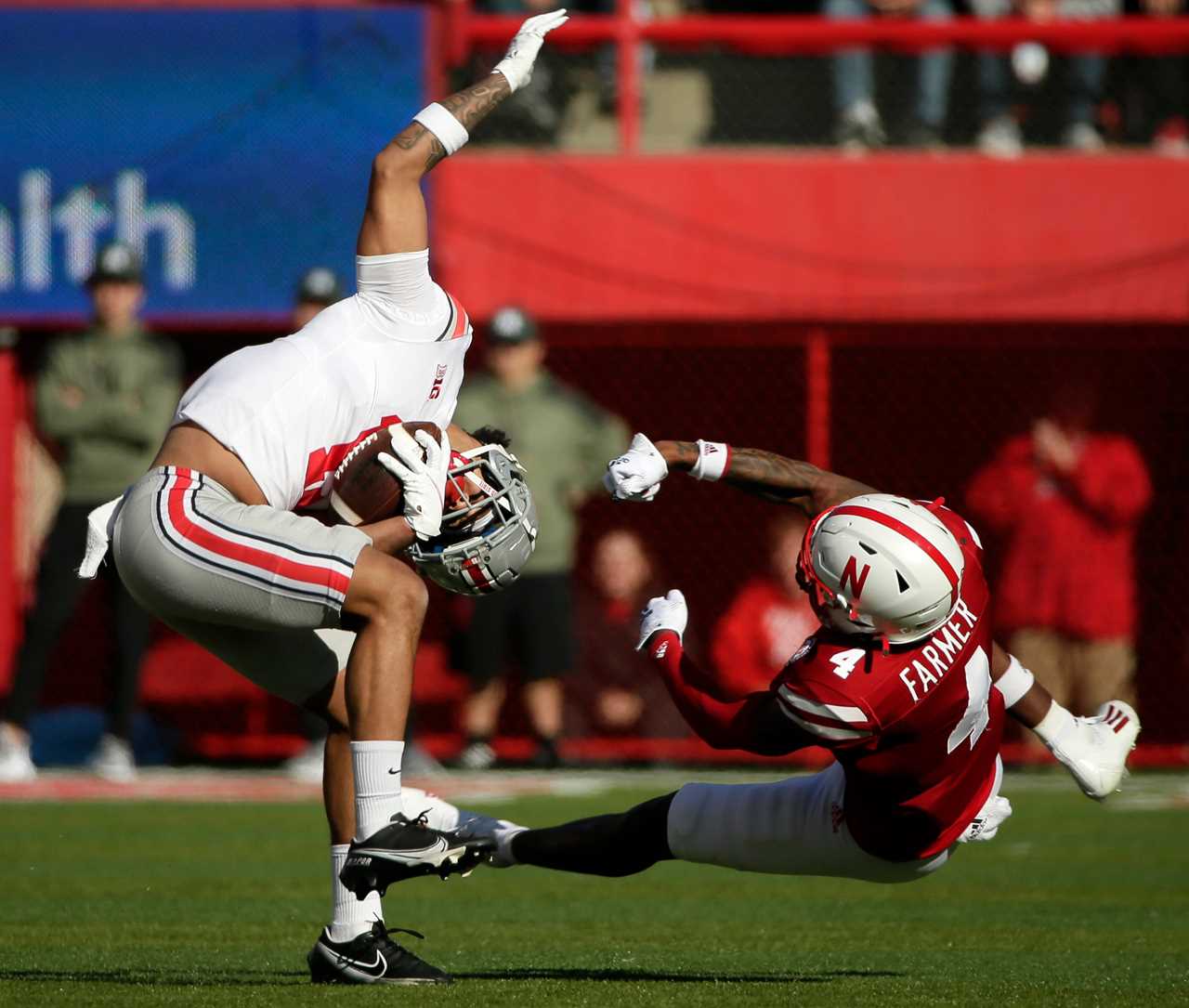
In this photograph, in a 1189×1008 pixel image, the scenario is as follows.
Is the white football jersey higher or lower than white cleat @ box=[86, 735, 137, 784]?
higher

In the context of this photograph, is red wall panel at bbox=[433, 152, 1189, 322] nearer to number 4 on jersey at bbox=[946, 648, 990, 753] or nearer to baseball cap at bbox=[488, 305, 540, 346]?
baseball cap at bbox=[488, 305, 540, 346]

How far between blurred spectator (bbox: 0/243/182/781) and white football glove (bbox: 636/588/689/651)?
5054 millimetres

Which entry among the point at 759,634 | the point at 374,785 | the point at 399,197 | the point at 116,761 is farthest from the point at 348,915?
the point at 759,634

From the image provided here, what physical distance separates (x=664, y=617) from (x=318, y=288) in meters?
5.06

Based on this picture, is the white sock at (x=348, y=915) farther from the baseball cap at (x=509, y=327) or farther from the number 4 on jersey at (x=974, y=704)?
the baseball cap at (x=509, y=327)

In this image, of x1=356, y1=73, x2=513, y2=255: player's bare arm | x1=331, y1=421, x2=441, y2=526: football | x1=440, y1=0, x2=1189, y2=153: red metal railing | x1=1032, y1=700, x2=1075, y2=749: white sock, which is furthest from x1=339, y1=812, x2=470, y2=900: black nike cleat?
x1=440, y1=0, x2=1189, y2=153: red metal railing

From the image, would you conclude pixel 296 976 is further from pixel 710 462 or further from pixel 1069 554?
pixel 1069 554

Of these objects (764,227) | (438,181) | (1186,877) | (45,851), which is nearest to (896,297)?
(764,227)

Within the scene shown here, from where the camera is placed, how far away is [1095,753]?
19.8 feet

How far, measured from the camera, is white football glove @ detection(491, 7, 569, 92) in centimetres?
603

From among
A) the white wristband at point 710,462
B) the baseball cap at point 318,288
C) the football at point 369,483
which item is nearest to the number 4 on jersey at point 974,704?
the white wristband at point 710,462

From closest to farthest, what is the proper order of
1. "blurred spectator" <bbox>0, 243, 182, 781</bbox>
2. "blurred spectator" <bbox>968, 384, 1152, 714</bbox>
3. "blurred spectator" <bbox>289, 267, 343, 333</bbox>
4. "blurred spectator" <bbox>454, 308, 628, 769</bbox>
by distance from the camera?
"blurred spectator" <bbox>0, 243, 182, 781</bbox>
"blurred spectator" <bbox>289, 267, 343, 333</bbox>
"blurred spectator" <bbox>454, 308, 628, 769</bbox>
"blurred spectator" <bbox>968, 384, 1152, 714</bbox>

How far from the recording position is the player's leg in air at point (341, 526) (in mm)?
5273

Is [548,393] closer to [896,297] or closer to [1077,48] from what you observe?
[896,297]
